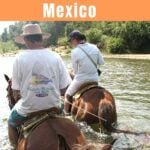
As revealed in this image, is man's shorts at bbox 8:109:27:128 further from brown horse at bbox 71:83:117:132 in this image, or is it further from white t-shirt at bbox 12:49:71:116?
brown horse at bbox 71:83:117:132

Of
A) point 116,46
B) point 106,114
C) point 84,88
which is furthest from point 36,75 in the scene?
point 116,46

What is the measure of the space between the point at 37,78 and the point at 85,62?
4.25m

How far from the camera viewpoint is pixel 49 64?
21.1 ft

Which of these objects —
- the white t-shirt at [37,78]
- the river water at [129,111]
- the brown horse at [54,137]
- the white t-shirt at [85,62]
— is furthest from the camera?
the white t-shirt at [85,62]

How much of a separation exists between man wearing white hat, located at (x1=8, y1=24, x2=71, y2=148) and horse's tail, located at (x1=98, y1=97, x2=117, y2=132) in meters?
3.23

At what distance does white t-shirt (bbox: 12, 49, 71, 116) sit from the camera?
6344 millimetres

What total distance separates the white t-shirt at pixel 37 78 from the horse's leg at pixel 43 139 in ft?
1.13

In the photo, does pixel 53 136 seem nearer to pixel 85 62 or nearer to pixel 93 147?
pixel 93 147

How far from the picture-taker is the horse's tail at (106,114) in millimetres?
9734

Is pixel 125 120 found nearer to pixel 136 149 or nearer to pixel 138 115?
pixel 138 115

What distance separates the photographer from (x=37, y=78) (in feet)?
20.9

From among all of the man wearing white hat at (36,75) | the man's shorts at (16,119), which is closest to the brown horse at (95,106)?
the man's shorts at (16,119)

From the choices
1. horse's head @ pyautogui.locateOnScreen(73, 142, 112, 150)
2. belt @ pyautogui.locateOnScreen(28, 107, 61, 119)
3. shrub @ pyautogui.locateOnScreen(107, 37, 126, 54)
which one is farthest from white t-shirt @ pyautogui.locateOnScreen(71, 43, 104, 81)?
shrub @ pyautogui.locateOnScreen(107, 37, 126, 54)

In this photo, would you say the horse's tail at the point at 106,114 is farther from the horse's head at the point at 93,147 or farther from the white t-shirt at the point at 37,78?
the horse's head at the point at 93,147
